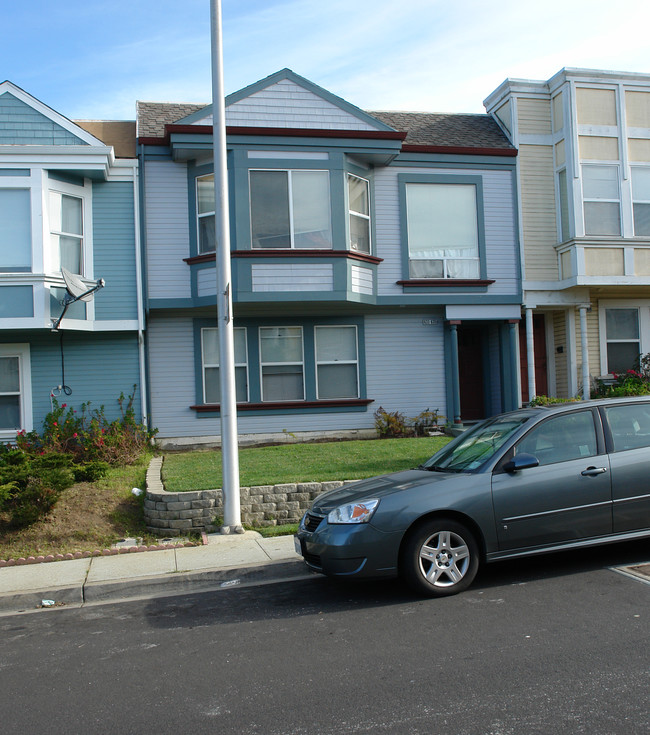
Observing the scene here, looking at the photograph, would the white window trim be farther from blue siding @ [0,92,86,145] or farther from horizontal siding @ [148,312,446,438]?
blue siding @ [0,92,86,145]

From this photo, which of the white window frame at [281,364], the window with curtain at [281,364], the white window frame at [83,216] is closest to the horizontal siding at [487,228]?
the white window frame at [281,364]

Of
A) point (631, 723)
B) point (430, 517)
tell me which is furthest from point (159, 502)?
point (631, 723)

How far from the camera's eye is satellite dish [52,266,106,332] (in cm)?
1253

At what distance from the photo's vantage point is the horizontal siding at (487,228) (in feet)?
50.1

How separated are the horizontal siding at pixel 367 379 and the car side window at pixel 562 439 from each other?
8647 millimetres

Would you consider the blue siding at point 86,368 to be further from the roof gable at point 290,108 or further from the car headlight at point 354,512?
the car headlight at point 354,512

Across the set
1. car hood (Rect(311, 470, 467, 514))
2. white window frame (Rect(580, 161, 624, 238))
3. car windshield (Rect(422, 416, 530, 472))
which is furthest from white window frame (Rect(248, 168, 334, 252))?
car hood (Rect(311, 470, 467, 514))

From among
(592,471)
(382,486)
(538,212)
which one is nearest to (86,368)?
(382,486)

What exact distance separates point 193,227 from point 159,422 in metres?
3.97

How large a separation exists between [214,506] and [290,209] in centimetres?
721

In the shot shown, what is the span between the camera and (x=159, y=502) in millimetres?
9070

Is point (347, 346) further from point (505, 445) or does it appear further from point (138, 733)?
point (138, 733)

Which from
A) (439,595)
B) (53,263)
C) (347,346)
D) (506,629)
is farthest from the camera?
(347,346)

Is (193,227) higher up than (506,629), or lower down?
higher up
